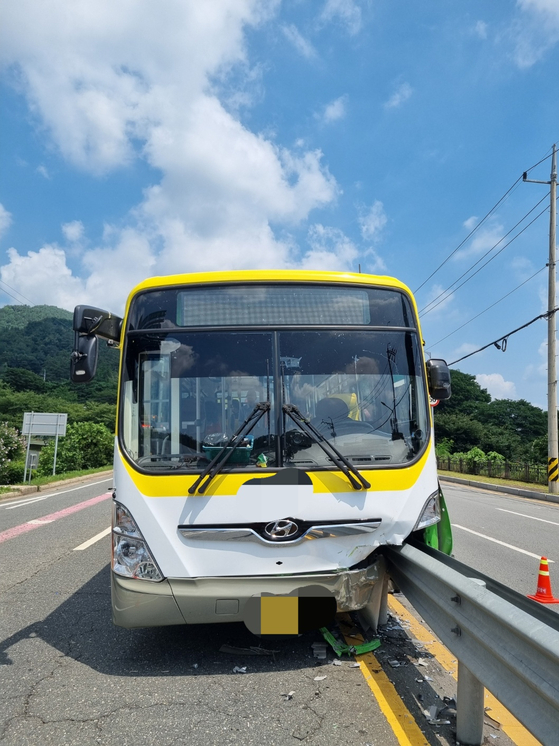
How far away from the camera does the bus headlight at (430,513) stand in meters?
3.86

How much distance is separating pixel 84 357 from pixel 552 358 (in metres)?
20.9

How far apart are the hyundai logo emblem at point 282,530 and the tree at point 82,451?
142 feet

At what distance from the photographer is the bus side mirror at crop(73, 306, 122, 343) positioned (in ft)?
13.8

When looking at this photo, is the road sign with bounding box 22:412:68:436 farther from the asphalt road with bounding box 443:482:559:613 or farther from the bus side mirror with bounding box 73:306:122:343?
the bus side mirror with bounding box 73:306:122:343

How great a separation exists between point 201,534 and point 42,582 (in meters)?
3.70

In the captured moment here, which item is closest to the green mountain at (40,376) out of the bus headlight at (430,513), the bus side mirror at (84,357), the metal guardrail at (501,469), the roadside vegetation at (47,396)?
the roadside vegetation at (47,396)

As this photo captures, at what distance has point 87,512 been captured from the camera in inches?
508

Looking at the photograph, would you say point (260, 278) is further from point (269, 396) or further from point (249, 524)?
point (249, 524)

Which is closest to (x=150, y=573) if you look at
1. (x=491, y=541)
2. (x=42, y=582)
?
(x=42, y=582)

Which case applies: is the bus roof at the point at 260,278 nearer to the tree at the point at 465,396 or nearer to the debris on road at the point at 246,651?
the debris on road at the point at 246,651

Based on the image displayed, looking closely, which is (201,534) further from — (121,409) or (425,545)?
(425,545)

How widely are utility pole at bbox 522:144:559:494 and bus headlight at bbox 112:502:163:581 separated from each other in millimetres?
19633

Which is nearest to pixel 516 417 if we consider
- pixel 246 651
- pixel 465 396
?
pixel 465 396

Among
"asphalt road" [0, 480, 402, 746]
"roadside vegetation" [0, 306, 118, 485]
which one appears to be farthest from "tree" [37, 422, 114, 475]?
"asphalt road" [0, 480, 402, 746]
